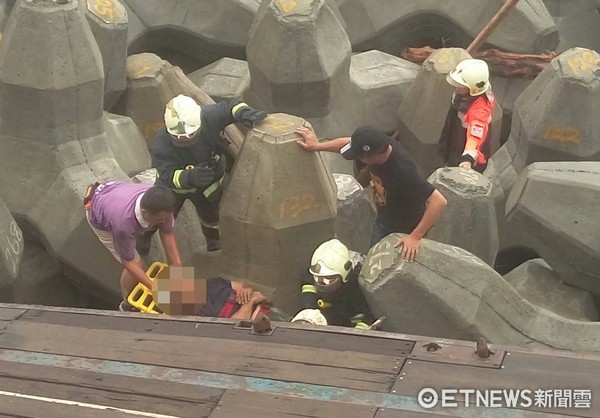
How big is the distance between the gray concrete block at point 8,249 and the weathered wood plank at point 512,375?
3.26 m

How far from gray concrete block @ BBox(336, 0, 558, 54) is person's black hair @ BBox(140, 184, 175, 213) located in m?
4.83

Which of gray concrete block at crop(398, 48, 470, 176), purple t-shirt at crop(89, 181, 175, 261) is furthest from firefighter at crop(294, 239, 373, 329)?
gray concrete block at crop(398, 48, 470, 176)

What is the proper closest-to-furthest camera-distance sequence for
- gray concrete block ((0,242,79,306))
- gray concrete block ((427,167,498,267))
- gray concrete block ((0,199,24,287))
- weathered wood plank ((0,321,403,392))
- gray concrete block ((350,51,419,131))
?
weathered wood plank ((0,321,403,392))
gray concrete block ((427,167,498,267))
gray concrete block ((0,199,24,287))
gray concrete block ((0,242,79,306))
gray concrete block ((350,51,419,131))

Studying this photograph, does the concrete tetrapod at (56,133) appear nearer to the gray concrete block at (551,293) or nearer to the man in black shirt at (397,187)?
the man in black shirt at (397,187)

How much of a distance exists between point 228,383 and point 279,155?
2048 millimetres

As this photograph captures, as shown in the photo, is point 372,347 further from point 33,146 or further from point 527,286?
point 33,146

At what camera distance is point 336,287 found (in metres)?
6.21

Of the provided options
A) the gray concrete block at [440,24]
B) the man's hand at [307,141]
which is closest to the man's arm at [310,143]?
the man's hand at [307,141]

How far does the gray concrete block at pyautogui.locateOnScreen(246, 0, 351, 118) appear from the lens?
792 centimetres

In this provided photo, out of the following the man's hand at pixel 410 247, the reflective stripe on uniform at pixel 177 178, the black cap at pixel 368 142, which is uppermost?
the black cap at pixel 368 142

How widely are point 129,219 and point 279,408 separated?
2.27 metres

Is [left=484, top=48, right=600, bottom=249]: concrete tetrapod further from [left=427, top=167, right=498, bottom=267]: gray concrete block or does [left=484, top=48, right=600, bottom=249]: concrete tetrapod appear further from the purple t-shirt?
the purple t-shirt

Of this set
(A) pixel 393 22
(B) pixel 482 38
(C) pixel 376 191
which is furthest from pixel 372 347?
(A) pixel 393 22

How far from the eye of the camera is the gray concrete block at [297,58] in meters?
7.92
